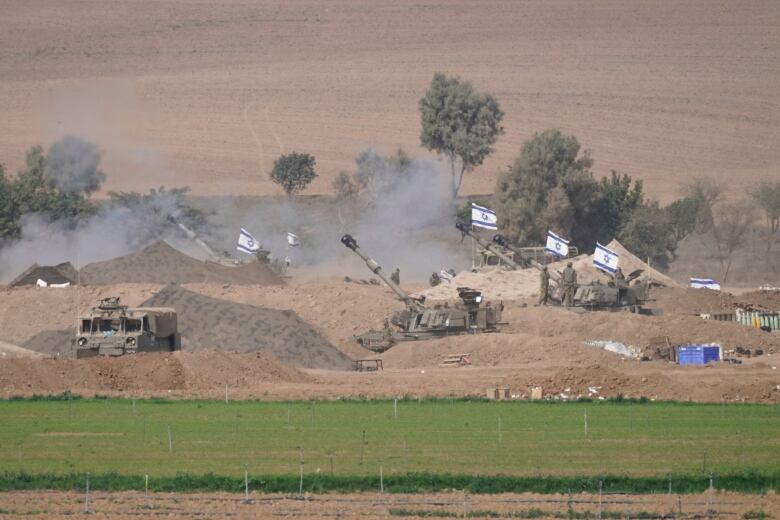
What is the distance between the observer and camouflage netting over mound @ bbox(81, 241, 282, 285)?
83500 millimetres

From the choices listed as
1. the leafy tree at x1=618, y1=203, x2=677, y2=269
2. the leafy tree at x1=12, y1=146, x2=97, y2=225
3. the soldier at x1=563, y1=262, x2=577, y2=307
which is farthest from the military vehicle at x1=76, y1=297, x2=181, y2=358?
the leafy tree at x1=618, y1=203, x2=677, y2=269

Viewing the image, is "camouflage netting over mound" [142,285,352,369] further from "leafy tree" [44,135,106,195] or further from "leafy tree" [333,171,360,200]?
"leafy tree" [333,171,360,200]

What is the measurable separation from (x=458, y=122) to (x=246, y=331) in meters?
65.6

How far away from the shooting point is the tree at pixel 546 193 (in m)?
112

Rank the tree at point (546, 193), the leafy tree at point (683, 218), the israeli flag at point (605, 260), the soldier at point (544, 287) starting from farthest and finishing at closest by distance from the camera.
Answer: the leafy tree at point (683, 218), the tree at point (546, 193), the israeli flag at point (605, 260), the soldier at point (544, 287)

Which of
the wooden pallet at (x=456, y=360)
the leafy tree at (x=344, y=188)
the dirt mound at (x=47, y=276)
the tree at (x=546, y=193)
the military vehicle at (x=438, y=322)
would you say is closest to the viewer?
the wooden pallet at (x=456, y=360)

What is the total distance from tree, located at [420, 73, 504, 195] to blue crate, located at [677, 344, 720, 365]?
64.7m

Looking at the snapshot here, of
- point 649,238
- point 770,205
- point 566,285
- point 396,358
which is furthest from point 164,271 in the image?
point 770,205

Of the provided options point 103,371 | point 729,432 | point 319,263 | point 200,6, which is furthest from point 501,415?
point 200,6

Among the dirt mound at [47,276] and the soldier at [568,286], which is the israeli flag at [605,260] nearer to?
the soldier at [568,286]

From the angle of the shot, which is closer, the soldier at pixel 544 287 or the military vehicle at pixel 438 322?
the military vehicle at pixel 438 322

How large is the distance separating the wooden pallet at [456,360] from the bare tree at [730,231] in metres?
48.2

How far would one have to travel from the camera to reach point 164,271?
8488 centimetres

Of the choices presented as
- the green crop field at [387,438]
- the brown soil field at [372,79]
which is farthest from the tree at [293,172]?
the green crop field at [387,438]
